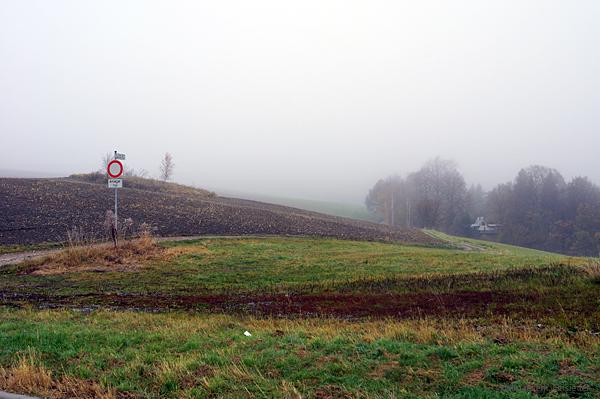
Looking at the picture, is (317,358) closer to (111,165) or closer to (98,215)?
(111,165)

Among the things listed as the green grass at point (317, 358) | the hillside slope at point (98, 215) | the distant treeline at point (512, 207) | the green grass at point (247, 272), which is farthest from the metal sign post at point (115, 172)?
the distant treeline at point (512, 207)

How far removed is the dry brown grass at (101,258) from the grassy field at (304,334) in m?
0.80

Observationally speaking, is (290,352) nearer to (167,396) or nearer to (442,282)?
(167,396)

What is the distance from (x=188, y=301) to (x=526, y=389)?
7.87 m

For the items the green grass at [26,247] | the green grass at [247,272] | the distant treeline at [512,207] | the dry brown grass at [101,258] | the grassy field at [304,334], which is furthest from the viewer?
the distant treeline at [512,207]

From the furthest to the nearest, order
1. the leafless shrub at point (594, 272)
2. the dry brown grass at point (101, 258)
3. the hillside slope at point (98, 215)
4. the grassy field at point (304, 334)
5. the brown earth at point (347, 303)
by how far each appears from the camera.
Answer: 1. the hillside slope at point (98, 215)
2. the dry brown grass at point (101, 258)
3. the leafless shrub at point (594, 272)
4. the brown earth at point (347, 303)
5. the grassy field at point (304, 334)

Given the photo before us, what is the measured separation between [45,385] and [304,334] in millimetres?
3422

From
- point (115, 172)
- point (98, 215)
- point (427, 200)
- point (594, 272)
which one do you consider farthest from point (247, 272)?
point (427, 200)

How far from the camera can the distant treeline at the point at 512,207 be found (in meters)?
72.6

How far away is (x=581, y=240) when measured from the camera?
67750 mm

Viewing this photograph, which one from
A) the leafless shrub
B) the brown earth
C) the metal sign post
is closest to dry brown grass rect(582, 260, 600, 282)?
the leafless shrub

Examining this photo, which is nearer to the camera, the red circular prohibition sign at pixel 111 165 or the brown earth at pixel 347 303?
the brown earth at pixel 347 303

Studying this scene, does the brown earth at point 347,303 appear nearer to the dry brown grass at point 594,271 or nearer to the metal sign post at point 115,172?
the dry brown grass at point 594,271

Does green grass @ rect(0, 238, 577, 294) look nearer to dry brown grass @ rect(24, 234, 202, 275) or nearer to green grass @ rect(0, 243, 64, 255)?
dry brown grass @ rect(24, 234, 202, 275)
